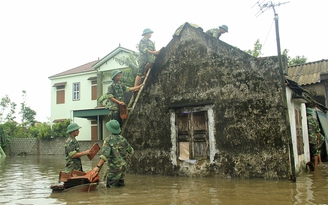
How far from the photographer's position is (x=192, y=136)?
8.26 meters

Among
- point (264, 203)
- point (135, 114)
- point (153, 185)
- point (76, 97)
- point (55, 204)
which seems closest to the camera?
point (264, 203)

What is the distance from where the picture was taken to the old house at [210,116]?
7242 millimetres

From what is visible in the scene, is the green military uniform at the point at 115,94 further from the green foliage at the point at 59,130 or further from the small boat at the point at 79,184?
the green foliage at the point at 59,130

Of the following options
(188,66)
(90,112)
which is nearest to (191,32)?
(188,66)

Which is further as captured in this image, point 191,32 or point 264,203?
point 191,32

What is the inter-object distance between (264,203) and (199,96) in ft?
12.8

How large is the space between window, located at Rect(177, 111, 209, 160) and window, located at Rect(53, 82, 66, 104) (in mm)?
22585

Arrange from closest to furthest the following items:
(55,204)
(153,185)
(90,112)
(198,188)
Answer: (55,204) < (198,188) < (153,185) < (90,112)

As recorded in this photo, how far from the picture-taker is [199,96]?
8.23 m

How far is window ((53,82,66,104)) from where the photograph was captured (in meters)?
28.9

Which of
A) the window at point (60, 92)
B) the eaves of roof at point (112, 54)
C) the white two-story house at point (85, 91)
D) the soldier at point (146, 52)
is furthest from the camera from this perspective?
the window at point (60, 92)

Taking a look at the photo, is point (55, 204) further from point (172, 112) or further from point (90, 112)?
point (90, 112)

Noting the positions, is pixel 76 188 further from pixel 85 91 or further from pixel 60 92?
pixel 60 92

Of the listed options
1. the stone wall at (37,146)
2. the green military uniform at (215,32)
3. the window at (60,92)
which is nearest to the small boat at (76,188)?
the green military uniform at (215,32)
